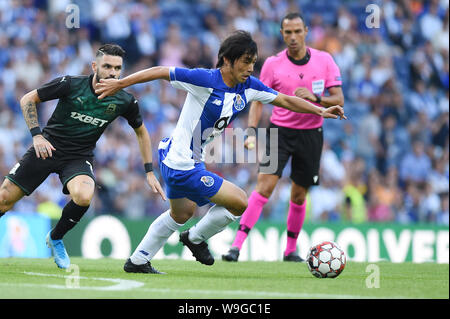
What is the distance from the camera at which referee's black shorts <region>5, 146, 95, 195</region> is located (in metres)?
7.96

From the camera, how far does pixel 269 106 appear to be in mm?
16766

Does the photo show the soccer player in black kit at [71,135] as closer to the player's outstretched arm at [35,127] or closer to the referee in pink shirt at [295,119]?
the player's outstretched arm at [35,127]

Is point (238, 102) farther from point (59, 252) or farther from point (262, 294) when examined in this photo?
point (59, 252)

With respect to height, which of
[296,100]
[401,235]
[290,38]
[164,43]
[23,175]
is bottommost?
[401,235]

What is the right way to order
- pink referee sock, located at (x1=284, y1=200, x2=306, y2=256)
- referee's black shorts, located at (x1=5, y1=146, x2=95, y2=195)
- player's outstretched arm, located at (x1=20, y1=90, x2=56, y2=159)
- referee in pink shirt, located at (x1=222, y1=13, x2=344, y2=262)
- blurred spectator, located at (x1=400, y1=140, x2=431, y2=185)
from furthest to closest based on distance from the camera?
1. blurred spectator, located at (x1=400, y1=140, x2=431, y2=185)
2. pink referee sock, located at (x1=284, y1=200, x2=306, y2=256)
3. referee in pink shirt, located at (x1=222, y1=13, x2=344, y2=262)
4. referee's black shorts, located at (x1=5, y1=146, x2=95, y2=195)
5. player's outstretched arm, located at (x1=20, y1=90, x2=56, y2=159)

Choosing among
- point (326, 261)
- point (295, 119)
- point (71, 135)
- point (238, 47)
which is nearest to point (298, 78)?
point (295, 119)

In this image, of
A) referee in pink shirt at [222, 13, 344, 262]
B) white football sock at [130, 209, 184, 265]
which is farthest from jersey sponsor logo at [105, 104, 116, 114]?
referee in pink shirt at [222, 13, 344, 262]

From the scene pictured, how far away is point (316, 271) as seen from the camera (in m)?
7.55

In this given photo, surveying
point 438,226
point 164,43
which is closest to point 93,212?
point 164,43

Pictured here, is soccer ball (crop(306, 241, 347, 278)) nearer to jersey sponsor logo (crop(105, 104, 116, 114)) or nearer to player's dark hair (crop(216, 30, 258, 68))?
player's dark hair (crop(216, 30, 258, 68))

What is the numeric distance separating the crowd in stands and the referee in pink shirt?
15.4ft

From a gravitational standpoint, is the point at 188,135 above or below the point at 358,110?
below

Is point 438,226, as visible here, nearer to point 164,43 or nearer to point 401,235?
point 401,235
